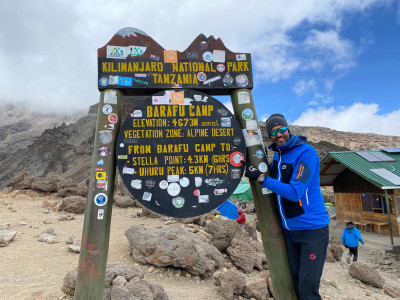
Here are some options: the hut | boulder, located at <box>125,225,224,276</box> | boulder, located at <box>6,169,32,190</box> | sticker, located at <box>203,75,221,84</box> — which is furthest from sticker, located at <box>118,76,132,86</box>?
boulder, located at <box>6,169,32,190</box>

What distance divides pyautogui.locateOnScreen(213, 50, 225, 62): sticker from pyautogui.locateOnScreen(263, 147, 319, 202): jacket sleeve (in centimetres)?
135

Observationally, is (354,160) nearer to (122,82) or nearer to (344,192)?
(344,192)

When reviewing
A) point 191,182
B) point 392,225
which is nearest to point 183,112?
point 191,182

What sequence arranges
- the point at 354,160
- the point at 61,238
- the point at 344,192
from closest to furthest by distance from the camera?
the point at 61,238 < the point at 354,160 < the point at 344,192

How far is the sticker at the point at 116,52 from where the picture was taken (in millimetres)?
2924

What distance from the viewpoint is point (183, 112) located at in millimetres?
2852

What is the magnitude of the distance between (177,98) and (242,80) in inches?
30.8

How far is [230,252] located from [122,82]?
4295 mm

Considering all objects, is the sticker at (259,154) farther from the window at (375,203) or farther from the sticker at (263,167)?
the window at (375,203)

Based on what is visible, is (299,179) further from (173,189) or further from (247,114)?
(173,189)

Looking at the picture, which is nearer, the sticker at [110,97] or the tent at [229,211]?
the sticker at [110,97]

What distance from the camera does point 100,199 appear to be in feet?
8.92

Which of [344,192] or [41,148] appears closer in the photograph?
[344,192]

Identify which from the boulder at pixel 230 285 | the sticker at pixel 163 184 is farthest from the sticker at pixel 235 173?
the boulder at pixel 230 285
